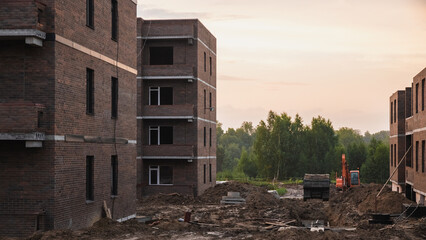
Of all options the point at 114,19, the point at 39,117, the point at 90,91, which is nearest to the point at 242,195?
the point at 114,19

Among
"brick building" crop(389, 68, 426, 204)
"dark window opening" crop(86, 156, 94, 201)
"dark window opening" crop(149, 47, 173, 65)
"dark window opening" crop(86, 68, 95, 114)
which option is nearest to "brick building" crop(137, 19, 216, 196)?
"dark window opening" crop(149, 47, 173, 65)

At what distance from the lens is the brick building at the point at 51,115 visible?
17.7 meters

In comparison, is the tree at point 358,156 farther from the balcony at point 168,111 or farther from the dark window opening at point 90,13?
the dark window opening at point 90,13

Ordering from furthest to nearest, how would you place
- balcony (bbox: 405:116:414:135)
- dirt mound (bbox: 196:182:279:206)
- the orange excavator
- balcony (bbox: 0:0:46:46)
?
the orange excavator → balcony (bbox: 405:116:414:135) → dirt mound (bbox: 196:182:279:206) → balcony (bbox: 0:0:46:46)

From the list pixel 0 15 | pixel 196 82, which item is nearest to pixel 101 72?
pixel 0 15

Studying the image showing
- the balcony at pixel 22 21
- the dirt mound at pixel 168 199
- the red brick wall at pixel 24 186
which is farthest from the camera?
the dirt mound at pixel 168 199

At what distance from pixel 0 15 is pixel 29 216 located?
5.98m

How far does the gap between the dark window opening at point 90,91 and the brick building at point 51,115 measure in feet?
0.12

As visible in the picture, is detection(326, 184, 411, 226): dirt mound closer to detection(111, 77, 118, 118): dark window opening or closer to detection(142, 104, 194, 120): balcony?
detection(142, 104, 194, 120): balcony

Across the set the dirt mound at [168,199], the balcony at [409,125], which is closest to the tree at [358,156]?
the balcony at [409,125]

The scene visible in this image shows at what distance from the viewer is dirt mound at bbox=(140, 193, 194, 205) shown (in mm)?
39000

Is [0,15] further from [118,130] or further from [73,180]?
[118,130]

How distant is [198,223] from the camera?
24578mm

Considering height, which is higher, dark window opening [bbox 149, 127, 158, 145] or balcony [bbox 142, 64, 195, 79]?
balcony [bbox 142, 64, 195, 79]
